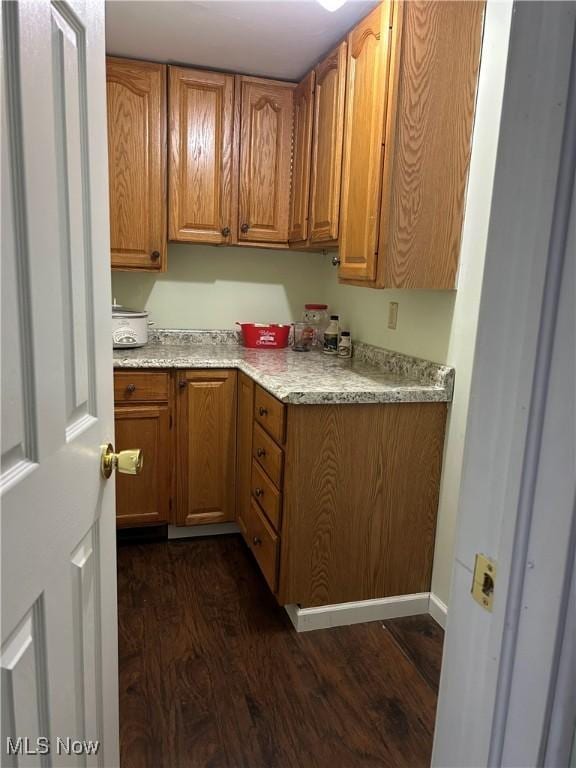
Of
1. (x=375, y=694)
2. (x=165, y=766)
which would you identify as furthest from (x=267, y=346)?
(x=165, y=766)

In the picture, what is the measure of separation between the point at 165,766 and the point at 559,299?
4.99 ft

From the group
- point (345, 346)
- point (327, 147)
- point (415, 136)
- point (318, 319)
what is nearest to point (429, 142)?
point (415, 136)

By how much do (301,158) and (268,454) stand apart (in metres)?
1.53

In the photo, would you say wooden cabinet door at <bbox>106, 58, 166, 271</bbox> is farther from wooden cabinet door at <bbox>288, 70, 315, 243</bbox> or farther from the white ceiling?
wooden cabinet door at <bbox>288, 70, 315, 243</bbox>

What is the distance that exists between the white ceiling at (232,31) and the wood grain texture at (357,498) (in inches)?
59.6

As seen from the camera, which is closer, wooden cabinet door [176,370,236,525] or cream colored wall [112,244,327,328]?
wooden cabinet door [176,370,236,525]

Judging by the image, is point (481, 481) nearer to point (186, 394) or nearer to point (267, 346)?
point (186, 394)

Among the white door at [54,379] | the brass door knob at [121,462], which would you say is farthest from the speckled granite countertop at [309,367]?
the white door at [54,379]

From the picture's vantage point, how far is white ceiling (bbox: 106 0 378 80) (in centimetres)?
202

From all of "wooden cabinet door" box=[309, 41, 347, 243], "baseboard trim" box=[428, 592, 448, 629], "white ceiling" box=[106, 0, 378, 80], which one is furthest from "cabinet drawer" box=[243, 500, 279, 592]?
"white ceiling" box=[106, 0, 378, 80]

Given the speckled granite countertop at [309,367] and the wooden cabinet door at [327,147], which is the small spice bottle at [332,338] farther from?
the wooden cabinet door at [327,147]

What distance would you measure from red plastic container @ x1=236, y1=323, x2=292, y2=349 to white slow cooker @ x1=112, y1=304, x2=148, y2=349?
0.58m

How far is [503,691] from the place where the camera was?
0.55 meters

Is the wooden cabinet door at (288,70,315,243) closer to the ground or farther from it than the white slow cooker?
farther from it
